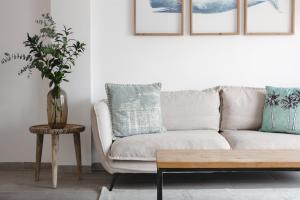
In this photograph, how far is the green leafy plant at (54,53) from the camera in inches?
148

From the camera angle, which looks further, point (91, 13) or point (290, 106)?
point (91, 13)

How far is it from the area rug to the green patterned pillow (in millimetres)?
563

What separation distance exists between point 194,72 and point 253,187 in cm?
128

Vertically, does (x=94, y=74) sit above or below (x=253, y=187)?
above

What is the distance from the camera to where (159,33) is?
4246 mm

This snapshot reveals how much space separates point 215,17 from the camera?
167 inches

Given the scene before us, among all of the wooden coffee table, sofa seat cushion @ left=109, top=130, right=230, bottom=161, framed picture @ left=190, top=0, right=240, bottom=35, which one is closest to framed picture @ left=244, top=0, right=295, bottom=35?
framed picture @ left=190, top=0, right=240, bottom=35

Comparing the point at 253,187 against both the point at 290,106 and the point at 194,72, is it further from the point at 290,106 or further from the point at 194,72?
the point at 194,72

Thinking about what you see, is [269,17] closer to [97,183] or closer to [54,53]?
[54,53]

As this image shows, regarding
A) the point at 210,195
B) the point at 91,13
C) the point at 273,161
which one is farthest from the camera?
the point at 91,13

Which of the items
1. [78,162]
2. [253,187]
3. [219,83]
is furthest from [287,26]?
[78,162]

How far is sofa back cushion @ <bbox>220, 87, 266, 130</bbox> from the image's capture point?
156 inches

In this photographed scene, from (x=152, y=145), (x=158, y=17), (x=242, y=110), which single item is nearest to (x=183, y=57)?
(x=158, y=17)

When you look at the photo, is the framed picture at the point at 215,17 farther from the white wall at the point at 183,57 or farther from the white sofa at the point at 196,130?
the white sofa at the point at 196,130
